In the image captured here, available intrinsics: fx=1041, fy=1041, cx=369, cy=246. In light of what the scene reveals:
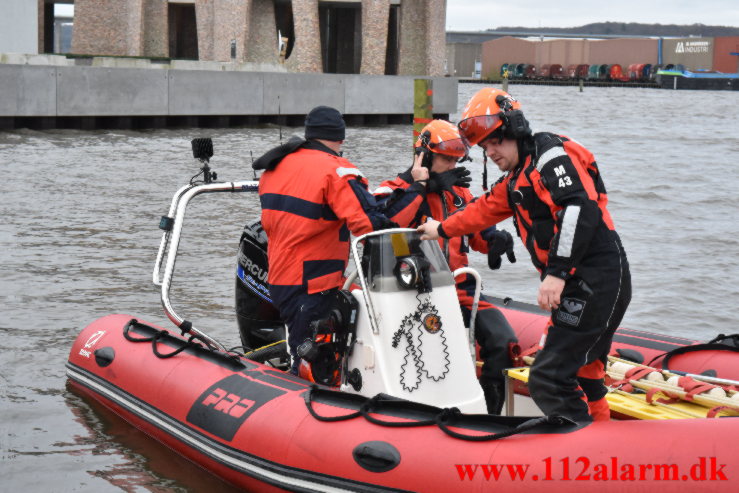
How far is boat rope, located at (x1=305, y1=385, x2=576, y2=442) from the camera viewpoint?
12.5 feet

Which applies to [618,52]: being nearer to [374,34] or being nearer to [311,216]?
[374,34]

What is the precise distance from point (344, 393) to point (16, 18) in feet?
90.5

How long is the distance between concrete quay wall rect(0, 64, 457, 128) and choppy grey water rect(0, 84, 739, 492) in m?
0.79

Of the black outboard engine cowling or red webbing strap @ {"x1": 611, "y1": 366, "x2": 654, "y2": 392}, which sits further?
the black outboard engine cowling

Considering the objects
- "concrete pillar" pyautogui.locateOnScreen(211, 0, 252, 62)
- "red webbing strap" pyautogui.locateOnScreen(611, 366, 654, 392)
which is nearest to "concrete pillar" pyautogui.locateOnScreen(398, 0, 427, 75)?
"concrete pillar" pyautogui.locateOnScreen(211, 0, 252, 62)

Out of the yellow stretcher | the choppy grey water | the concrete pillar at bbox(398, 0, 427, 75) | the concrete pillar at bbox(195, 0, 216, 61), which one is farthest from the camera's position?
the concrete pillar at bbox(195, 0, 216, 61)

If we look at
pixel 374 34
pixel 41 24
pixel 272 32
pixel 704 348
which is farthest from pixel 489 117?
pixel 41 24

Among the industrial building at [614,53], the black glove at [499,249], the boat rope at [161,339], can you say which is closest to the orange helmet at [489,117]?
the black glove at [499,249]

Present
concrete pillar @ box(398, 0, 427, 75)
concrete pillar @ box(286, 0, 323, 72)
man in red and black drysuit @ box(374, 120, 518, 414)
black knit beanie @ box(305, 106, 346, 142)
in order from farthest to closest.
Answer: concrete pillar @ box(398, 0, 427, 75)
concrete pillar @ box(286, 0, 323, 72)
man in red and black drysuit @ box(374, 120, 518, 414)
black knit beanie @ box(305, 106, 346, 142)

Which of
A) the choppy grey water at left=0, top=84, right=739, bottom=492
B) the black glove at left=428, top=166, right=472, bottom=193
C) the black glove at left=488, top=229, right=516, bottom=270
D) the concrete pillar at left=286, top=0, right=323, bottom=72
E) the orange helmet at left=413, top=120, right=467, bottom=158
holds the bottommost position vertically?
the choppy grey water at left=0, top=84, right=739, bottom=492

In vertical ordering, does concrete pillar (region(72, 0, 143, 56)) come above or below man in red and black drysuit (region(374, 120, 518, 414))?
above

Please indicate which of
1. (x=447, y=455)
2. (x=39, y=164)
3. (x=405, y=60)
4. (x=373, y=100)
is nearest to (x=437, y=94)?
(x=373, y=100)

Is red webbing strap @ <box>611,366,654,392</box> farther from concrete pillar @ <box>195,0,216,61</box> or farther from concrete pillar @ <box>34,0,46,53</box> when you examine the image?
concrete pillar @ <box>34,0,46,53</box>

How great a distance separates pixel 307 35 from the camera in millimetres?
34250
